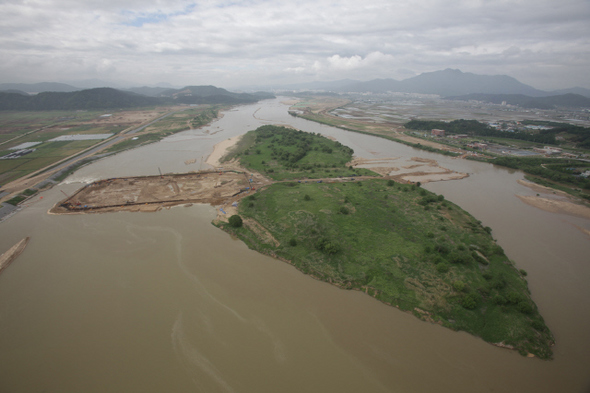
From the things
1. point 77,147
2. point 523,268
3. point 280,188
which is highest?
point 77,147

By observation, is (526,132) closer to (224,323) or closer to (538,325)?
(538,325)

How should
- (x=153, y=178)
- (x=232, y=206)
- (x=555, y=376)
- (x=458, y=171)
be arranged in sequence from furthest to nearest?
1. (x=458, y=171)
2. (x=153, y=178)
3. (x=232, y=206)
4. (x=555, y=376)

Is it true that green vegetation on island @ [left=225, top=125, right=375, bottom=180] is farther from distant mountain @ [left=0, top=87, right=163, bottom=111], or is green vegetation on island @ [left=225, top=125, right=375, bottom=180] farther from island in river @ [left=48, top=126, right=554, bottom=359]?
distant mountain @ [left=0, top=87, right=163, bottom=111]

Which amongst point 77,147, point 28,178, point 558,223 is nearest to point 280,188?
point 558,223

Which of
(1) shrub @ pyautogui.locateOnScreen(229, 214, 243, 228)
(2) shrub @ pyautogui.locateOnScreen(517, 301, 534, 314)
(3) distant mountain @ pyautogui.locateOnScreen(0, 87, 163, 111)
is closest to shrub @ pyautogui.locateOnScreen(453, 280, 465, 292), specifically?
(2) shrub @ pyautogui.locateOnScreen(517, 301, 534, 314)

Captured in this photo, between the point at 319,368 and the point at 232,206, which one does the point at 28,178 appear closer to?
the point at 232,206

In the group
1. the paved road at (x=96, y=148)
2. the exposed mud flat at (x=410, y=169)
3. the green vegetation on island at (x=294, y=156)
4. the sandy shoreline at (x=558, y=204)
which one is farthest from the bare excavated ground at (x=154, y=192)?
the sandy shoreline at (x=558, y=204)
